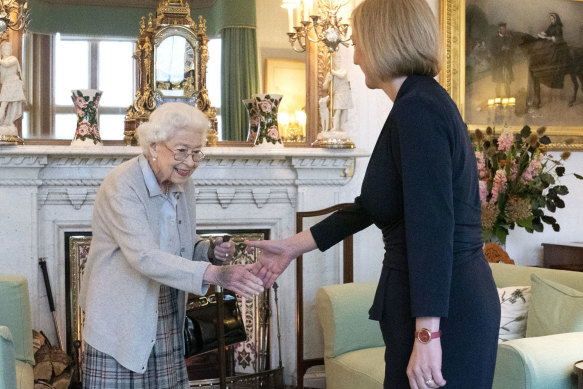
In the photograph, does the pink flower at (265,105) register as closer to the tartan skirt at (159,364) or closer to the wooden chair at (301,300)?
the wooden chair at (301,300)

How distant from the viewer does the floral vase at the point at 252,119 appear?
4363mm

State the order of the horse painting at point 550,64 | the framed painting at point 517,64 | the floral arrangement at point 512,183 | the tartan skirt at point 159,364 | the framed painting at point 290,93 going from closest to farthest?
the tartan skirt at point 159,364 < the floral arrangement at point 512,183 < the framed painting at point 290,93 < the framed painting at point 517,64 < the horse painting at point 550,64

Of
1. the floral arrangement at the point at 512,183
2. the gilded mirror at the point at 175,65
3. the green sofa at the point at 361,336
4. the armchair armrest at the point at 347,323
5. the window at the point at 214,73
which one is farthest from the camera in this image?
the window at the point at 214,73

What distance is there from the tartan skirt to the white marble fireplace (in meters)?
1.75

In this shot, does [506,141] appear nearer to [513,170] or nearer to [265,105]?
[513,170]

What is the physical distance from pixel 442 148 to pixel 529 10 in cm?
393

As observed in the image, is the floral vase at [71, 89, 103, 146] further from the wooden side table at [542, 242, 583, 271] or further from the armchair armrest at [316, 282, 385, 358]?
the wooden side table at [542, 242, 583, 271]

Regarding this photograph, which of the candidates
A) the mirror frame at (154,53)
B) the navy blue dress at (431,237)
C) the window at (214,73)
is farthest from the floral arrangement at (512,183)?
the navy blue dress at (431,237)

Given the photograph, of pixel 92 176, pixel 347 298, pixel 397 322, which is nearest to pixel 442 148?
pixel 397 322

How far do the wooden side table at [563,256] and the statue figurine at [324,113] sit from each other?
68.9 inches

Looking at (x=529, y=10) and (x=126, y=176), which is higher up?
(x=529, y=10)

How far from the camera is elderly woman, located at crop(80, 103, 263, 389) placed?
2.23m

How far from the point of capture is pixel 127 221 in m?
2.29

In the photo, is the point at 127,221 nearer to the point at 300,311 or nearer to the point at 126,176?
the point at 126,176
